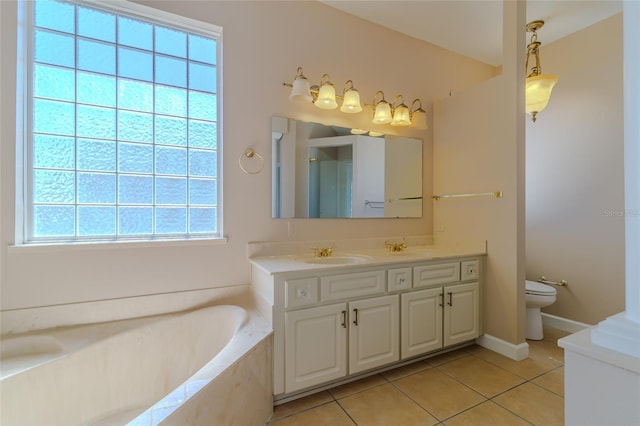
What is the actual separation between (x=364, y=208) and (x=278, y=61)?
4.47 feet

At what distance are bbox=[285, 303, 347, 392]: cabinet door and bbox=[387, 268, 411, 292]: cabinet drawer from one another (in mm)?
378

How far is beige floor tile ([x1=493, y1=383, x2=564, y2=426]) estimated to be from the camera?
5.06 ft

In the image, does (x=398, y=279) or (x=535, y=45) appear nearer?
(x=398, y=279)

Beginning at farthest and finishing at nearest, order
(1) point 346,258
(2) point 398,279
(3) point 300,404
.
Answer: (1) point 346,258 < (2) point 398,279 < (3) point 300,404

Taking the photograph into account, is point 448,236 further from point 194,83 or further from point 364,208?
point 194,83

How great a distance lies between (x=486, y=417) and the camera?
157cm

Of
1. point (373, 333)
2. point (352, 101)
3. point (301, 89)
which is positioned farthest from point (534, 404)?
point (301, 89)

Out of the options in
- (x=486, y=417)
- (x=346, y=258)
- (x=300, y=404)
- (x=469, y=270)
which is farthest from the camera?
(x=469, y=270)

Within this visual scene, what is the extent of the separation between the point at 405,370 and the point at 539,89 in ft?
7.85

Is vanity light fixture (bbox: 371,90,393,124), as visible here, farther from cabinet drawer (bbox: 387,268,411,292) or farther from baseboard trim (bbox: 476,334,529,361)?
baseboard trim (bbox: 476,334,529,361)

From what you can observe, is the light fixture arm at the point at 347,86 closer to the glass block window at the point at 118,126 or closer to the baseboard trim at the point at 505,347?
the glass block window at the point at 118,126

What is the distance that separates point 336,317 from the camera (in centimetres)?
175

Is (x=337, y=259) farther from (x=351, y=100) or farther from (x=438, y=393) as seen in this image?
(x=351, y=100)

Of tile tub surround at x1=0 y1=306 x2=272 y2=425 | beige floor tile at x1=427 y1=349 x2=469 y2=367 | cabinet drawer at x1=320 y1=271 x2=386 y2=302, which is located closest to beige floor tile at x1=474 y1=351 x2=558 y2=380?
beige floor tile at x1=427 y1=349 x2=469 y2=367
